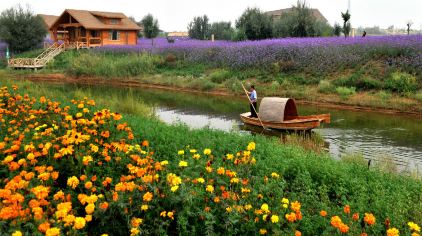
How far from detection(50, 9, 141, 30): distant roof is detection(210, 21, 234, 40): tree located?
12.7 m

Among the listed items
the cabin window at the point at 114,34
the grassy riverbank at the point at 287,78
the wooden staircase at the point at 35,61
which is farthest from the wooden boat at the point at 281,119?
the cabin window at the point at 114,34

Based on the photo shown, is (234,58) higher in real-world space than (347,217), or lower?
higher

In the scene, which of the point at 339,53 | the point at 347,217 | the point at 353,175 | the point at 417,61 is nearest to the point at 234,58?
the point at 339,53

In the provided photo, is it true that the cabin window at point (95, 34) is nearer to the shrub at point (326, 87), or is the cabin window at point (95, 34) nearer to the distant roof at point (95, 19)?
the distant roof at point (95, 19)

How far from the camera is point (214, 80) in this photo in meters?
27.2

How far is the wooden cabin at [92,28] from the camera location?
146ft

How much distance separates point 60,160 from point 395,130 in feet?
44.0

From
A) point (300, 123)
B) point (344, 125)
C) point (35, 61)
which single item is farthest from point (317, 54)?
point (35, 61)

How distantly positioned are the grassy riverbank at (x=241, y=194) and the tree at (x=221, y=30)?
1878 inches

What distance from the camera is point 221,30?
5791 cm

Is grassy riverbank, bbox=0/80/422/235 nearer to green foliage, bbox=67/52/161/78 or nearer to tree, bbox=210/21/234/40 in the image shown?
green foliage, bbox=67/52/161/78

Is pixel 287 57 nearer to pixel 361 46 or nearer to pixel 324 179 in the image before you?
pixel 361 46

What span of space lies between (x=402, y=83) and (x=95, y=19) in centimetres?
3737

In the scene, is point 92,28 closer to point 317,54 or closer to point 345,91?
point 317,54
